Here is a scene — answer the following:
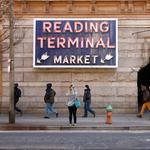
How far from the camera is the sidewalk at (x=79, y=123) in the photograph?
20.1m

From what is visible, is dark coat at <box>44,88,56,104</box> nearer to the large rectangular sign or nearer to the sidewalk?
the sidewalk

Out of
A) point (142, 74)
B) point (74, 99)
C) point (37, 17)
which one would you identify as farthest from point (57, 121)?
point (142, 74)

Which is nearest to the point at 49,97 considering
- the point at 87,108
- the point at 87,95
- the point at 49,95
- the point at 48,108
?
the point at 49,95

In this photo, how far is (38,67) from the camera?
2602cm

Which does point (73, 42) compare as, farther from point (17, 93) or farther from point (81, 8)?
point (17, 93)

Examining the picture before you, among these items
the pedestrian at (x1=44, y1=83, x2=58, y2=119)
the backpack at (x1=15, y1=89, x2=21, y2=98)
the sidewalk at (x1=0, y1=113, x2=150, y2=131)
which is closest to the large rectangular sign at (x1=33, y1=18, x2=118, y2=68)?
the backpack at (x1=15, y1=89, x2=21, y2=98)

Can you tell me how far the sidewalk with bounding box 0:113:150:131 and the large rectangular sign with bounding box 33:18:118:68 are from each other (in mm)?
2821

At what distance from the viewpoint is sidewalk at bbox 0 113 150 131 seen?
66.0 feet

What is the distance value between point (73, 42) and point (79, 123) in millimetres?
5724

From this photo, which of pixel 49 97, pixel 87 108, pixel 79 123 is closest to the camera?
pixel 79 123

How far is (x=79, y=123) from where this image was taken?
2166 centimetres

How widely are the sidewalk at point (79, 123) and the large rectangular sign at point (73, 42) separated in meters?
2.82

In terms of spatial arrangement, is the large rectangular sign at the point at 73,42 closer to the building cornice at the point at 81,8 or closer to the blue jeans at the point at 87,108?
the building cornice at the point at 81,8

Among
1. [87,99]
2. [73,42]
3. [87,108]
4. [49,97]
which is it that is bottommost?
[87,108]
